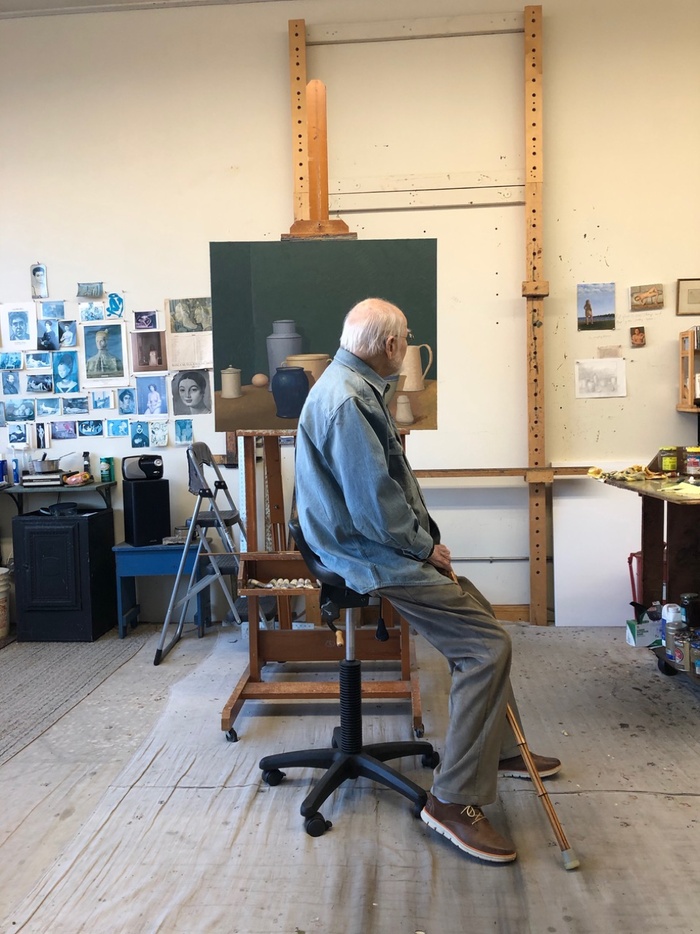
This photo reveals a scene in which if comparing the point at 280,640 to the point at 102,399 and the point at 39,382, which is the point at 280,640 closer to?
the point at 102,399

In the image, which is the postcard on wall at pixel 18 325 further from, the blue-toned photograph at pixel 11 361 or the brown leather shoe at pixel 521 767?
the brown leather shoe at pixel 521 767

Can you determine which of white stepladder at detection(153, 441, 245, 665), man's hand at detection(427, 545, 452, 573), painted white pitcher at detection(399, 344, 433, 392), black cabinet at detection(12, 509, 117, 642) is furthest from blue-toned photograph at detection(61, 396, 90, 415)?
man's hand at detection(427, 545, 452, 573)

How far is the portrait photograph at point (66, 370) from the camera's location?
12.9 feet

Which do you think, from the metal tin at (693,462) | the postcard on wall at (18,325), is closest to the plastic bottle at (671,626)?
the metal tin at (693,462)

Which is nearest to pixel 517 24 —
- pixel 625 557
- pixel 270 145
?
pixel 270 145

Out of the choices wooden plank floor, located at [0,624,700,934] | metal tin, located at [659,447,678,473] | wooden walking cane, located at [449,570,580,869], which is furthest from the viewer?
metal tin, located at [659,447,678,473]

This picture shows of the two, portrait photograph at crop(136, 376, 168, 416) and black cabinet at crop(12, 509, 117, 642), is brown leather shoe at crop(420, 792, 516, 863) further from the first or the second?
portrait photograph at crop(136, 376, 168, 416)

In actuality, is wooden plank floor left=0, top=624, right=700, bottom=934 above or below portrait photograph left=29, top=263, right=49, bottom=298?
below

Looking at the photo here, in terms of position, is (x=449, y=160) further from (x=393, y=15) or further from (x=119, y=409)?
(x=119, y=409)

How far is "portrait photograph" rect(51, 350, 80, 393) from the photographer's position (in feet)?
12.9

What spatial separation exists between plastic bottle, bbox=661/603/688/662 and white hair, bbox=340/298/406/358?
1672 millimetres

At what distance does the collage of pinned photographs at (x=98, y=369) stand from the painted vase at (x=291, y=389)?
1133 mm

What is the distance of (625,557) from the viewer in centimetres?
371

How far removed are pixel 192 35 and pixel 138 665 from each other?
124 inches
